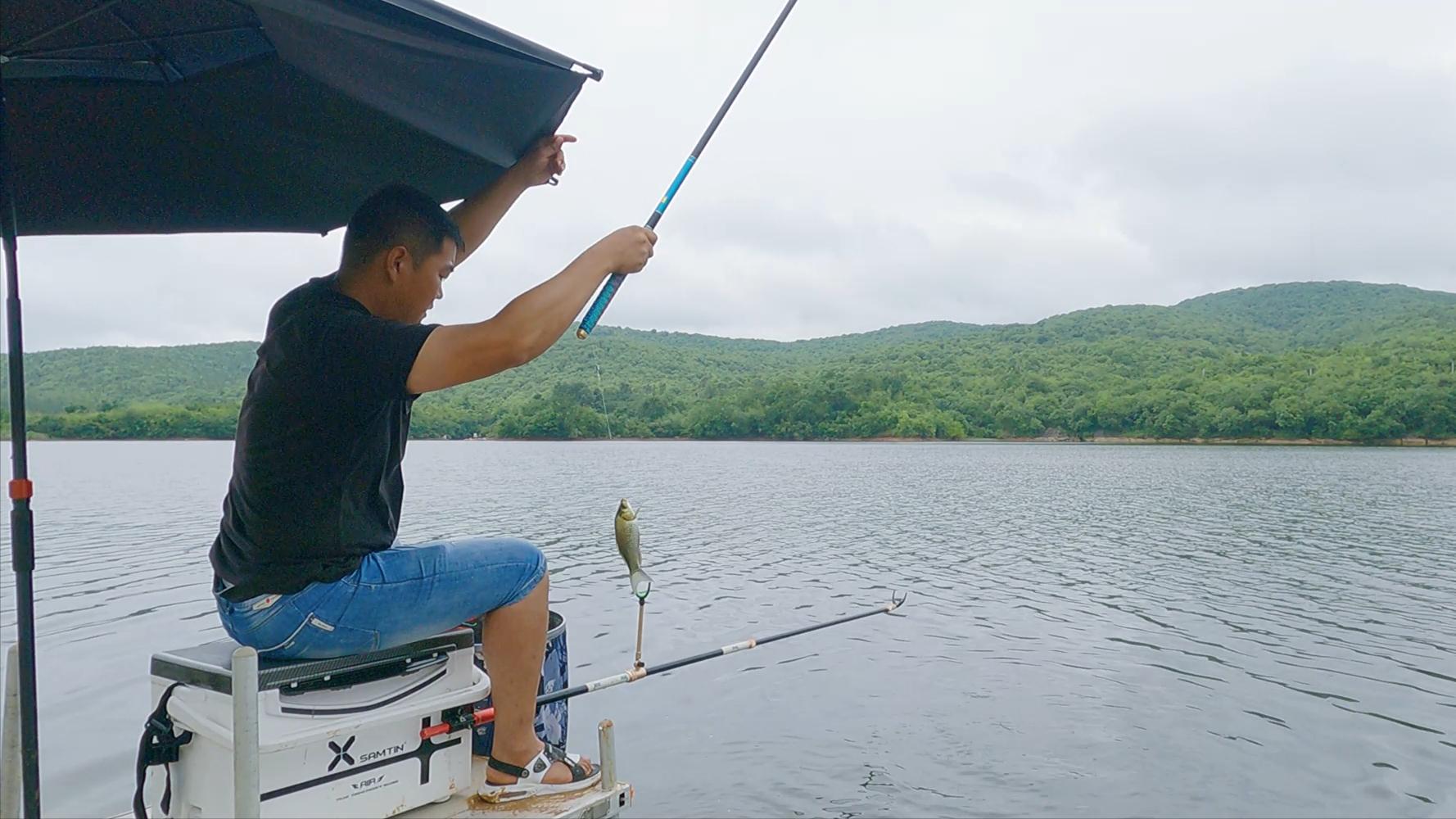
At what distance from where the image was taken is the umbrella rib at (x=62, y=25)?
2387 millimetres

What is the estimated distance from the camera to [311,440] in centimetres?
251

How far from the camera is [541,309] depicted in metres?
2.34

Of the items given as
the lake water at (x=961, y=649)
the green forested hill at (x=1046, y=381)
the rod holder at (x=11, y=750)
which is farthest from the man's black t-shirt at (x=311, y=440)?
the green forested hill at (x=1046, y=381)

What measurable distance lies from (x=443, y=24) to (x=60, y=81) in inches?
47.9

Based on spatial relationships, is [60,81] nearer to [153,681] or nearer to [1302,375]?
[153,681]

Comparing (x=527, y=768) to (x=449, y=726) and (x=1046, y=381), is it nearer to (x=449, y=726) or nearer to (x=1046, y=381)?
(x=449, y=726)

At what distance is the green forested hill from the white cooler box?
37.5 ft

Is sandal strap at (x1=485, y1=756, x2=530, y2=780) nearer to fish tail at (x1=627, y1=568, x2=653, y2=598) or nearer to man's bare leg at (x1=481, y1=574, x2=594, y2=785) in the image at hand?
man's bare leg at (x1=481, y1=574, x2=594, y2=785)

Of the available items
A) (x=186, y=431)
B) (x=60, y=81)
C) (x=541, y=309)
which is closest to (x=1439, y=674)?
(x=541, y=309)

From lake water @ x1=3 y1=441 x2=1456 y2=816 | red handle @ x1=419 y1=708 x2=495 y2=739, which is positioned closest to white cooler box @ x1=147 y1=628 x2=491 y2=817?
red handle @ x1=419 y1=708 x2=495 y2=739

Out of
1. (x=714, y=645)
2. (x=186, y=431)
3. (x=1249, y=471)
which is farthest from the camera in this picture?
(x=186, y=431)

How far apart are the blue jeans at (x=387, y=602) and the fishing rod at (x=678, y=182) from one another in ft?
2.42

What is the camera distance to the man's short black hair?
8.91 ft

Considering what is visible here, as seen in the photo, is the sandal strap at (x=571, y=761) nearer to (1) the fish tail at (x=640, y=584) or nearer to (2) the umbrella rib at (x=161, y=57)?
(1) the fish tail at (x=640, y=584)
